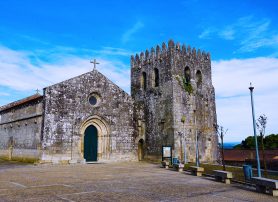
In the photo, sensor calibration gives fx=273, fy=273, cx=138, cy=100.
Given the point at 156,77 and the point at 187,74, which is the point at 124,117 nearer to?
the point at 156,77

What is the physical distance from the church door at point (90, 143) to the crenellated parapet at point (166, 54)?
31.0 feet

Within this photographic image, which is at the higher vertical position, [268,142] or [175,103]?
[175,103]

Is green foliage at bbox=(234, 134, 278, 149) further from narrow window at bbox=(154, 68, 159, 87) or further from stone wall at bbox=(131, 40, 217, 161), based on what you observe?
narrow window at bbox=(154, 68, 159, 87)

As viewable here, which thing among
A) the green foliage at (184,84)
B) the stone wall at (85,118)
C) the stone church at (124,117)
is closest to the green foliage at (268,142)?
the stone church at (124,117)

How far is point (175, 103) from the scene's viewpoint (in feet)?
83.7

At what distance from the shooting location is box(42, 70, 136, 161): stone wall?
2239 cm

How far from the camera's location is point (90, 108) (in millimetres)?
24750

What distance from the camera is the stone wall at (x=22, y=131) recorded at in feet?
75.0

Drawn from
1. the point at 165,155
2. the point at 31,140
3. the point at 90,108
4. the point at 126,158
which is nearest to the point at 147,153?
the point at 126,158

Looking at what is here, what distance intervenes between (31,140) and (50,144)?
2.50m

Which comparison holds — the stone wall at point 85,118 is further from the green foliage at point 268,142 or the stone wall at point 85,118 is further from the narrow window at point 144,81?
the green foliage at point 268,142

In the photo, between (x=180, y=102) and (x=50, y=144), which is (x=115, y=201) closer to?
(x=50, y=144)

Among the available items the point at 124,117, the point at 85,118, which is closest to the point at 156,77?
the point at 124,117

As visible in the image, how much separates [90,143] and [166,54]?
1134cm
